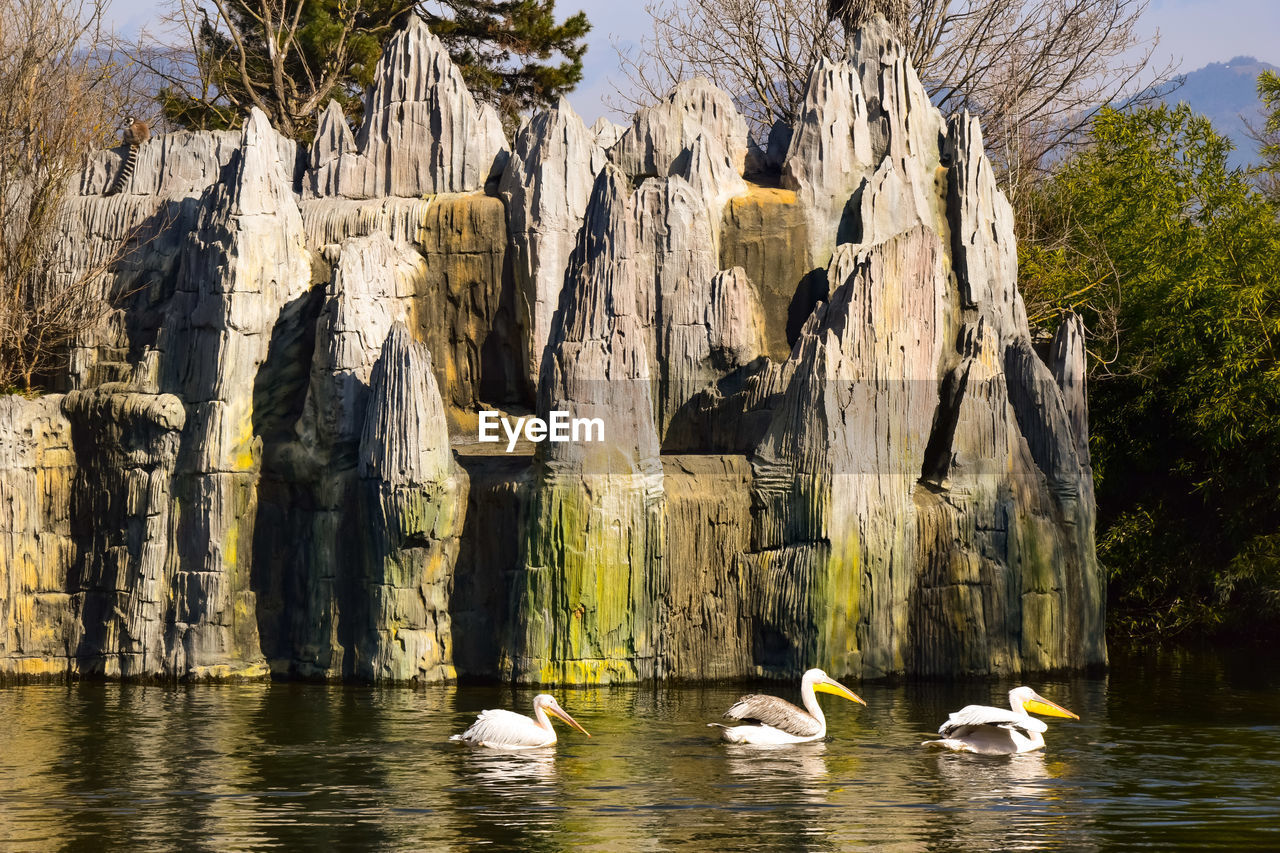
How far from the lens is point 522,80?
37.6 metres

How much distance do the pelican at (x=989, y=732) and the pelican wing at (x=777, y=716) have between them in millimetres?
1146

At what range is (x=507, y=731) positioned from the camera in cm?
1608

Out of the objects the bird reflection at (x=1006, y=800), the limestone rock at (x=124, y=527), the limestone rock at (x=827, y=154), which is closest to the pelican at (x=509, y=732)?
the bird reflection at (x=1006, y=800)

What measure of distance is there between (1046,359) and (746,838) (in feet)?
48.1

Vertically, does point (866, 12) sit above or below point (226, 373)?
above

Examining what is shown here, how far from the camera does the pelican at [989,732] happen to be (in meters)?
16.0

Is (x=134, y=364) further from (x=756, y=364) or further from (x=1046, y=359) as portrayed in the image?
(x=1046, y=359)

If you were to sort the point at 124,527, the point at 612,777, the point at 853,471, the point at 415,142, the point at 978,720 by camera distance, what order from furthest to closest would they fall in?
the point at 415,142, the point at 124,527, the point at 853,471, the point at 978,720, the point at 612,777

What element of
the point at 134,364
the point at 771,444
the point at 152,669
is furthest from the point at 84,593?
the point at 771,444

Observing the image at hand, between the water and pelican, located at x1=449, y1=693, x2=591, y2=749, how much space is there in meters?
0.18

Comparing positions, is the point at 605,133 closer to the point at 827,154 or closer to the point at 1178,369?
the point at 827,154

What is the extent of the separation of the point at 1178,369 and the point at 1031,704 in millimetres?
12875

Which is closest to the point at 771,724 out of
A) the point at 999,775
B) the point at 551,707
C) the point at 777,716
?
the point at 777,716

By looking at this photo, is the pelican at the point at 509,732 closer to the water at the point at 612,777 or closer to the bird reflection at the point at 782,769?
the water at the point at 612,777
